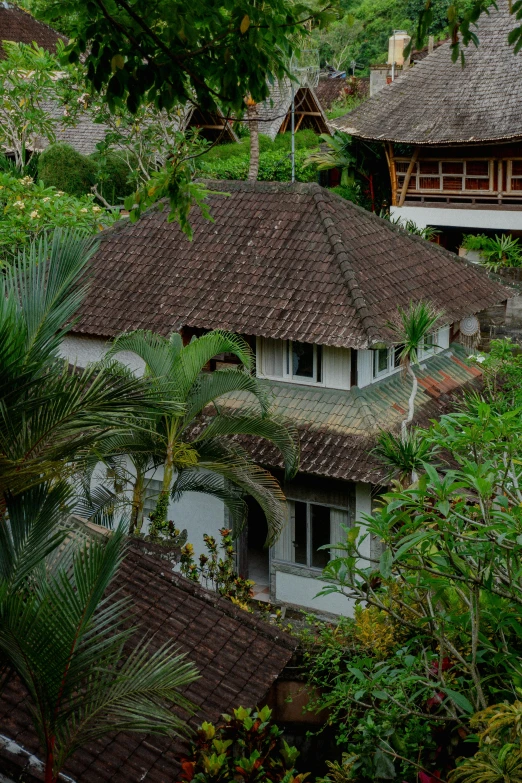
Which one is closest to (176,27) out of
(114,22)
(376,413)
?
(114,22)

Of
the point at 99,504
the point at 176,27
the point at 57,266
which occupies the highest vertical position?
the point at 176,27

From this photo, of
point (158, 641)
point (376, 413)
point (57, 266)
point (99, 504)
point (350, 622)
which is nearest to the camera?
point (57, 266)

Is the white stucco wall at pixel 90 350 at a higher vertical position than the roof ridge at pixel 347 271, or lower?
lower

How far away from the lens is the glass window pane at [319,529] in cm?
1561

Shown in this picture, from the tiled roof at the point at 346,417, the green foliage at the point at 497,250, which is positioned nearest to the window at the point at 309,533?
the tiled roof at the point at 346,417

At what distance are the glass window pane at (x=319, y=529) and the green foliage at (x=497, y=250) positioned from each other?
38.9 feet

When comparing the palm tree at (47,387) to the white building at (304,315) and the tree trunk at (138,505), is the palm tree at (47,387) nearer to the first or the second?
the tree trunk at (138,505)

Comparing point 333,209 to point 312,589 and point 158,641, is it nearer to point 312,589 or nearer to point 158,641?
point 312,589

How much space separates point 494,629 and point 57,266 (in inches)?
149

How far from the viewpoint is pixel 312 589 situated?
15.6 meters

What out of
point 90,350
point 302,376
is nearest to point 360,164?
point 90,350

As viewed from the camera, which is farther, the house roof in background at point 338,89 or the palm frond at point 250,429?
the house roof in background at point 338,89

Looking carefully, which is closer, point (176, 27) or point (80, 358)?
point (176, 27)

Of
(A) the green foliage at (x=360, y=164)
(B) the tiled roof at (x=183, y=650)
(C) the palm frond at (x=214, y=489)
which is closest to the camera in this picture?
(B) the tiled roof at (x=183, y=650)
